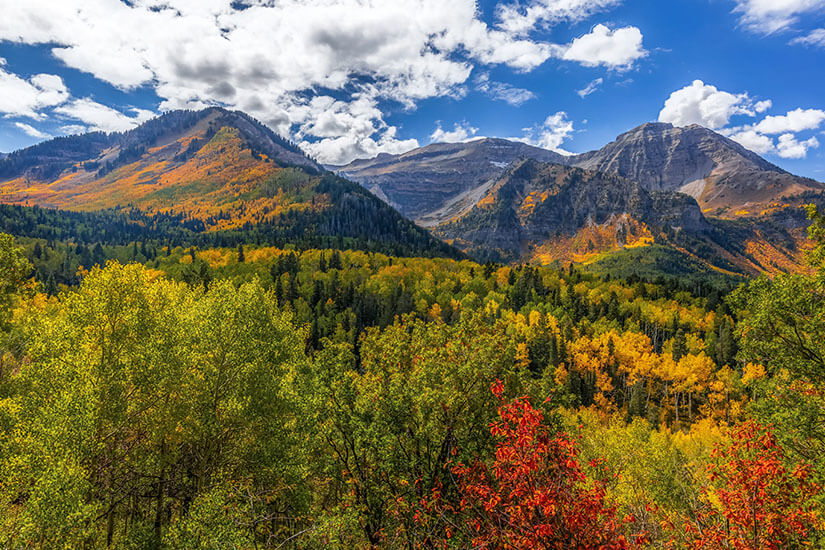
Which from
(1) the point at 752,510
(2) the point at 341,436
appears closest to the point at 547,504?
(1) the point at 752,510

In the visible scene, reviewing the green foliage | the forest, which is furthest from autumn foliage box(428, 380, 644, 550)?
the green foliage

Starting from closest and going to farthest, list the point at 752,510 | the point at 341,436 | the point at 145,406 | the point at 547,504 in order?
the point at 547,504 → the point at 752,510 → the point at 341,436 → the point at 145,406

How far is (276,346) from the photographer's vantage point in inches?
1107

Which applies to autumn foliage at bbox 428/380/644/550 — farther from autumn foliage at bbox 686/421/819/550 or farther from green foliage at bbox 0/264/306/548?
green foliage at bbox 0/264/306/548

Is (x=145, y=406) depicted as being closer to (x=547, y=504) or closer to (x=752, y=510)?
(x=547, y=504)

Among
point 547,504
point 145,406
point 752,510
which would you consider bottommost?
point 145,406

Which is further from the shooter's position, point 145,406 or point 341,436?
point 145,406

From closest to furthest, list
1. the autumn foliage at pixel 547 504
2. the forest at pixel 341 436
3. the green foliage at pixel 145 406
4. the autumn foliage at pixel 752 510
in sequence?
1. the autumn foliage at pixel 547 504
2. the autumn foliage at pixel 752 510
3. the forest at pixel 341 436
4. the green foliage at pixel 145 406

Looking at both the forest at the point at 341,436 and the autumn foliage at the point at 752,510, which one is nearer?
the autumn foliage at the point at 752,510

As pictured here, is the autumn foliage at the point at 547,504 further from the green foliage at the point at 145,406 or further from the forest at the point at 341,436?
the green foliage at the point at 145,406

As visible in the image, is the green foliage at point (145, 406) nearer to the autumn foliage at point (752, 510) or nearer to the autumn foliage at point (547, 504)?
the autumn foliage at point (547, 504)

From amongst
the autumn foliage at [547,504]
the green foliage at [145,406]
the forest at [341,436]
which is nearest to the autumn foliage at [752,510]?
the forest at [341,436]

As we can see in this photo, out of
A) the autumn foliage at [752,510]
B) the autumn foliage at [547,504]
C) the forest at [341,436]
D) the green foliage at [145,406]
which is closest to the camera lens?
the autumn foliage at [547,504]

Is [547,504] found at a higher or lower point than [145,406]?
higher
